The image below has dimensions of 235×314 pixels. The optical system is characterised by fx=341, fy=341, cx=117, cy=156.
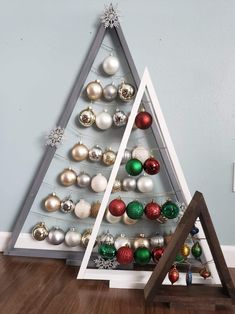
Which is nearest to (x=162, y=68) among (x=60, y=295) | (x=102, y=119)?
(x=102, y=119)

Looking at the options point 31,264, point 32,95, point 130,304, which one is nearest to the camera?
point 130,304

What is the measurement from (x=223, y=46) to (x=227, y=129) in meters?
0.30

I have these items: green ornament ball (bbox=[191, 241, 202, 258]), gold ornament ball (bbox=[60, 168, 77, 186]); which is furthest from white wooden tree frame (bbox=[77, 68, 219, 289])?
gold ornament ball (bbox=[60, 168, 77, 186])

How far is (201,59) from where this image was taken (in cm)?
126

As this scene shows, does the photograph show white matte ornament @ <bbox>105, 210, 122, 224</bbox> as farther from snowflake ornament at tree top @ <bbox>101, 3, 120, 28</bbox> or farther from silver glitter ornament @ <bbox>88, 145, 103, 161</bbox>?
snowflake ornament at tree top @ <bbox>101, 3, 120, 28</bbox>

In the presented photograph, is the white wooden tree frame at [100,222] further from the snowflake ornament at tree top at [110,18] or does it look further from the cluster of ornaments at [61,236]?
the snowflake ornament at tree top at [110,18]

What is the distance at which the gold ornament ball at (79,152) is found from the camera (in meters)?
1.23

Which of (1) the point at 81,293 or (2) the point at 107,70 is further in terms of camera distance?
(2) the point at 107,70

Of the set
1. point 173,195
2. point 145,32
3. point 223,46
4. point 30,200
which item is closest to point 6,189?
point 30,200

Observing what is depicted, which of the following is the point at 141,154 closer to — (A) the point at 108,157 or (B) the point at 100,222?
(A) the point at 108,157

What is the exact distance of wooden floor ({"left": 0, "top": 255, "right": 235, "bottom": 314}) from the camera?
89 centimetres

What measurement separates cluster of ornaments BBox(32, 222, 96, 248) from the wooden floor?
0.30 feet

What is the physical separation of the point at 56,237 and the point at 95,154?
0.33m

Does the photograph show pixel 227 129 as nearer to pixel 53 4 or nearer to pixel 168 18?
pixel 168 18
